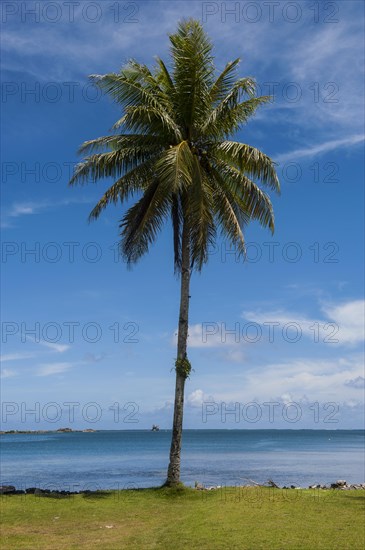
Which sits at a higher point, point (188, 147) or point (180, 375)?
point (188, 147)

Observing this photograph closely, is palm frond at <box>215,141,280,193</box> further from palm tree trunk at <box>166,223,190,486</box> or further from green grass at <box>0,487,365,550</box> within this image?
green grass at <box>0,487,365,550</box>

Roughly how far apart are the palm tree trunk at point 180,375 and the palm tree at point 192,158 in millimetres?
37

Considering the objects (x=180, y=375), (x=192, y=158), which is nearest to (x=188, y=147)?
(x=192, y=158)

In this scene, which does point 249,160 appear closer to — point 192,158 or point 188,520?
point 192,158

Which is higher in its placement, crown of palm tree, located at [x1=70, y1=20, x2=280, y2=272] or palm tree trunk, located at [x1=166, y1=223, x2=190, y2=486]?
crown of palm tree, located at [x1=70, y1=20, x2=280, y2=272]

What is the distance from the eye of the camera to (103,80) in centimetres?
2230

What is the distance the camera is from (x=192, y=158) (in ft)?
68.3

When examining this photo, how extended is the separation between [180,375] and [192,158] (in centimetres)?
788

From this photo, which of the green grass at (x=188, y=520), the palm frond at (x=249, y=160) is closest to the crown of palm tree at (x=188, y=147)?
the palm frond at (x=249, y=160)

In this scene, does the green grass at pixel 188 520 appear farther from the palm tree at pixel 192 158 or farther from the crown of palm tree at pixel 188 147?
the crown of palm tree at pixel 188 147

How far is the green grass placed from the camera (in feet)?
43.2

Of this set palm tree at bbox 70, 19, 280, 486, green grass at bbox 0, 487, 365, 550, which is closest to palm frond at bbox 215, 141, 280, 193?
palm tree at bbox 70, 19, 280, 486

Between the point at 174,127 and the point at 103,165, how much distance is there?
132 inches

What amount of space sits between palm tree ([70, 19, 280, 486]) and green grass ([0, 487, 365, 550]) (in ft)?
9.94
